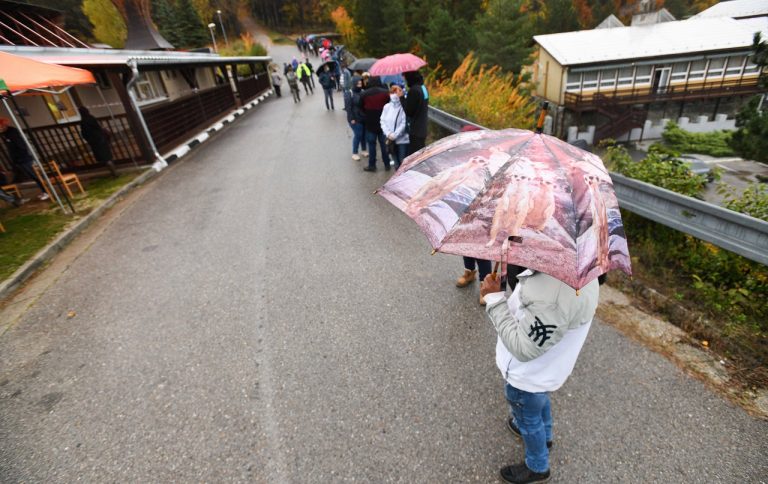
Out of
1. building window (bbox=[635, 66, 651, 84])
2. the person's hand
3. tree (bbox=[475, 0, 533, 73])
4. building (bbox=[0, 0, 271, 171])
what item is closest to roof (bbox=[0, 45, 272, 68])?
building (bbox=[0, 0, 271, 171])

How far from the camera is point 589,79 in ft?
97.2

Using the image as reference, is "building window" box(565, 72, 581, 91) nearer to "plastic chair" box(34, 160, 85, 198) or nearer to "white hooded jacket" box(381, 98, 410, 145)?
"white hooded jacket" box(381, 98, 410, 145)

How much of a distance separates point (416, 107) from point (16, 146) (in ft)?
28.3

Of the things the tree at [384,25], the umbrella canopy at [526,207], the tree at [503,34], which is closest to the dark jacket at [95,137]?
the umbrella canopy at [526,207]

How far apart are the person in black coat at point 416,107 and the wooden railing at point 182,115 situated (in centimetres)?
808

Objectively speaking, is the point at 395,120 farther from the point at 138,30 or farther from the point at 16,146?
the point at 138,30

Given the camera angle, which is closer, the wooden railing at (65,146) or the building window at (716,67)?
the wooden railing at (65,146)

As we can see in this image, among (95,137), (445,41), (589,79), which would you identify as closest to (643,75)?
(589,79)

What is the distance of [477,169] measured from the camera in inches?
71.9

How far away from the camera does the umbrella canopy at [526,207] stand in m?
1.52

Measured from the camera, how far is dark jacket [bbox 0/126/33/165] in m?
7.39

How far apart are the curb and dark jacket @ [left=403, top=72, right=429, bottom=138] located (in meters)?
6.19

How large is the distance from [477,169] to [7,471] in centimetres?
389

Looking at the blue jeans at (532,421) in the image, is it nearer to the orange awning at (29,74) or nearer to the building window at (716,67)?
the orange awning at (29,74)
